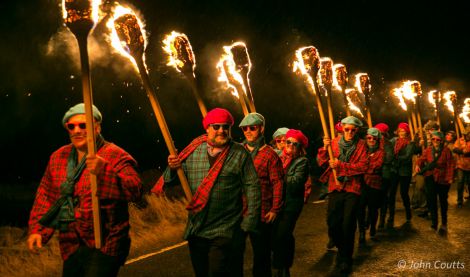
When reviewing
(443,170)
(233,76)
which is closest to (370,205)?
(443,170)

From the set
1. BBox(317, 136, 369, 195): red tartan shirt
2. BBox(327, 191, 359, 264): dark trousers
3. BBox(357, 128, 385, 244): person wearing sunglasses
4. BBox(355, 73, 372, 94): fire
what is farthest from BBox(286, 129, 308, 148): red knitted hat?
BBox(355, 73, 372, 94): fire

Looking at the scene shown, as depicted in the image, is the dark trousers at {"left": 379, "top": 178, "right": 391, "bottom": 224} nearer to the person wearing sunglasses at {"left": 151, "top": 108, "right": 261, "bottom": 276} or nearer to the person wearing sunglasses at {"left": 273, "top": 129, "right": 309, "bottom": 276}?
the person wearing sunglasses at {"left": 273, "top": 129, "right": 309, "bottom": 276}

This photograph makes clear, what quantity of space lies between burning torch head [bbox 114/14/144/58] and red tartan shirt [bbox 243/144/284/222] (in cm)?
185

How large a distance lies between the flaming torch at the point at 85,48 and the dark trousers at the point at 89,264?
13 cm

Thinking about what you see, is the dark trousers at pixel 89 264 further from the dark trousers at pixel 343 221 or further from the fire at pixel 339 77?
the fire at pixel 339 77

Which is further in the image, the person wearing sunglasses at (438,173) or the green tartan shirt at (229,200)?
the person wearing sunglasses at (438,173)

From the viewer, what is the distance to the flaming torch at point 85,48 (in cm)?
366

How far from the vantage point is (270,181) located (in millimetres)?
5547

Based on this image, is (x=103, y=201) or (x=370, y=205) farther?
(x=370, y=205)

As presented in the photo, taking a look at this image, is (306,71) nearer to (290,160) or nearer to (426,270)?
(290,160)

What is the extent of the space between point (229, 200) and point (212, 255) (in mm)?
501

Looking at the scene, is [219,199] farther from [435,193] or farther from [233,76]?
[435,193]

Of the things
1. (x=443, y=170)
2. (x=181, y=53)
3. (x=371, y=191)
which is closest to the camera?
(x=181, y=53)

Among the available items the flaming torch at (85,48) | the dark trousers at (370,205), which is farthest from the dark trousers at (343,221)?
the flaming torch at (85,48)
